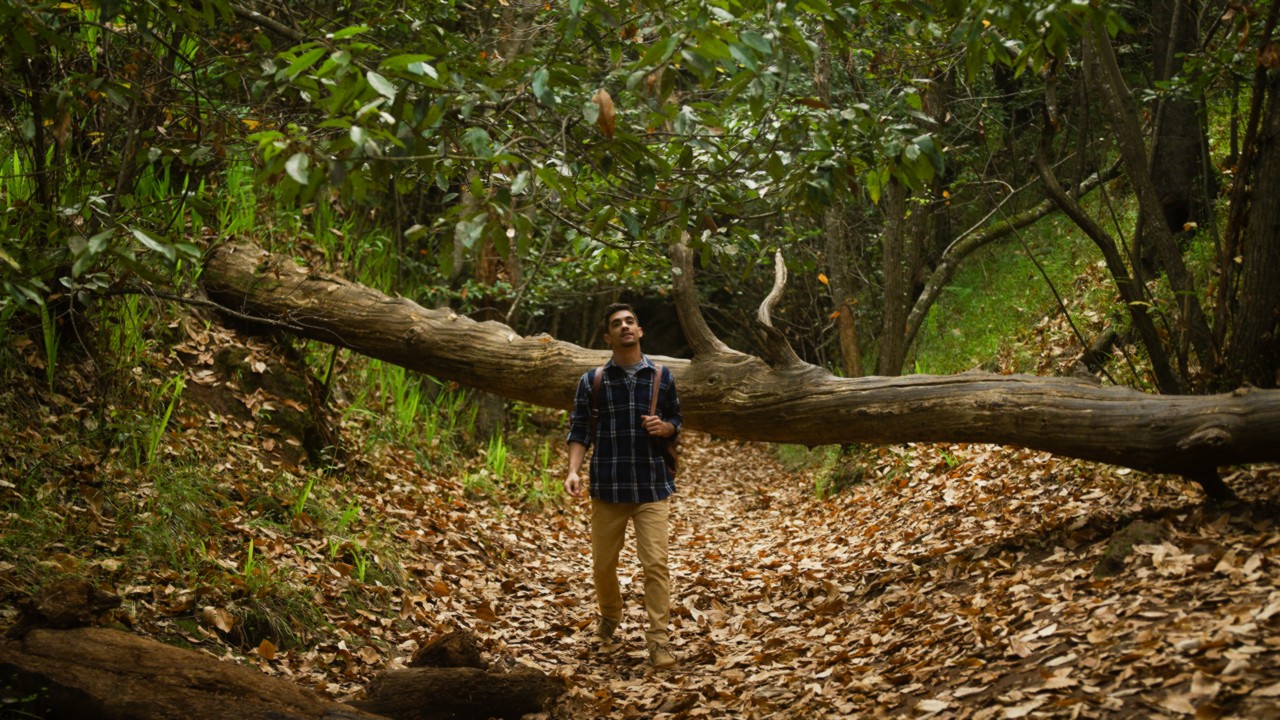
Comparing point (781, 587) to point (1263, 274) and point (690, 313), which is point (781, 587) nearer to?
point (690, 313)

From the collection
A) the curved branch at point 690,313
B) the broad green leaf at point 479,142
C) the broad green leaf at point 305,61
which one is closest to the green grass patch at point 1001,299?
the curved branch at point 690,313

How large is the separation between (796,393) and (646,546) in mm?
1490

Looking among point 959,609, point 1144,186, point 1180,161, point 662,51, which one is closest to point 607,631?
point 959,609

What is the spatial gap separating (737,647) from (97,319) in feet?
15.3

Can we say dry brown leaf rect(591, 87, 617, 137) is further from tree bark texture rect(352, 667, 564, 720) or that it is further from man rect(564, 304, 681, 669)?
tree bark texture rect(352, 667, 564, 720)

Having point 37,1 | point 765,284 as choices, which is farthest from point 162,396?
point 765,284

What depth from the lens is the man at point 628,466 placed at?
528cm

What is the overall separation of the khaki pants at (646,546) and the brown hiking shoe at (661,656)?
32 mm

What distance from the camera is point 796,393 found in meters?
6.05

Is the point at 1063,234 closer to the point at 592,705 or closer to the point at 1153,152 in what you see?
the point at 1153,152

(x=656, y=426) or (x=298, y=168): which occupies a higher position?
(x=298, y=168)

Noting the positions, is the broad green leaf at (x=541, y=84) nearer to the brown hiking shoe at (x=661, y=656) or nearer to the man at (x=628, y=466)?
the man at (x=628, y=466)

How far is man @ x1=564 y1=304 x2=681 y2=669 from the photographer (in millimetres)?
5281

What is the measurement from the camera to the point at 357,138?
2.80 metres
